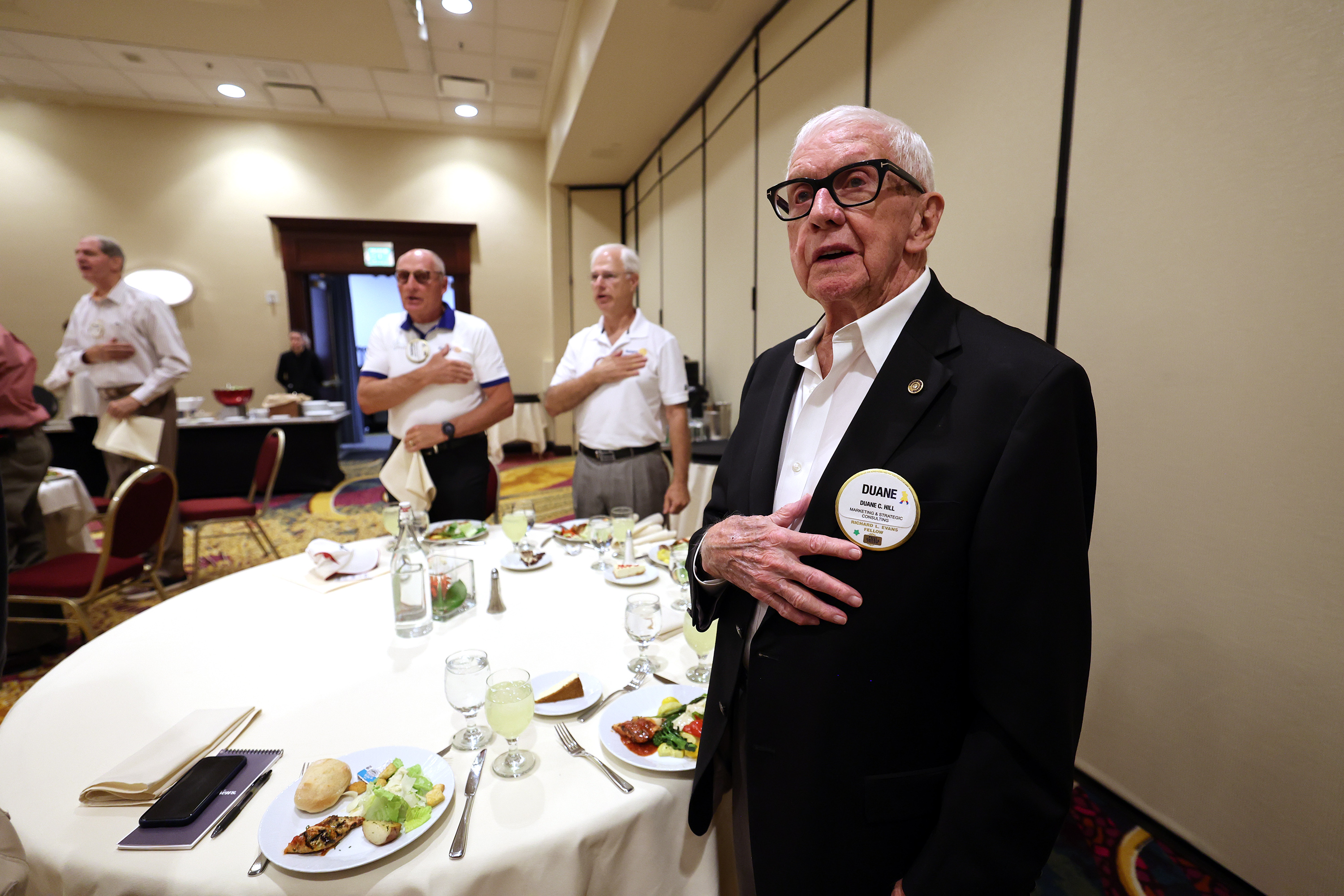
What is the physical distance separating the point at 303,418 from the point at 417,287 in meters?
4.22

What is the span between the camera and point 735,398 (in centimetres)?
443

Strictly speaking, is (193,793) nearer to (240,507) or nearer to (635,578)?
(635,578)

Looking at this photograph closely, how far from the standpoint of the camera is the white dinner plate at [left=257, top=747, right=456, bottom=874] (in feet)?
2.64

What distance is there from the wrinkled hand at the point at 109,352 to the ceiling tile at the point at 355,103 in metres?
4.18

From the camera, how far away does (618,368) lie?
276 cm

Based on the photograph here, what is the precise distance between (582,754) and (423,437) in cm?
189

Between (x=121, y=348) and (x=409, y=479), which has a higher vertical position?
(x=121, y=348)

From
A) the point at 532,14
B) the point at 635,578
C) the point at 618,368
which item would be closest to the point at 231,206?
the point at 532,14

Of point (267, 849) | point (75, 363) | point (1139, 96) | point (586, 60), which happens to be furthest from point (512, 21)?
point (267, 849)

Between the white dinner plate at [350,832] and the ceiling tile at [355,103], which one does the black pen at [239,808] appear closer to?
the white dinner plate at [350,832]

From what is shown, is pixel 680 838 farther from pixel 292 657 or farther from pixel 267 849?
pixel 292 657

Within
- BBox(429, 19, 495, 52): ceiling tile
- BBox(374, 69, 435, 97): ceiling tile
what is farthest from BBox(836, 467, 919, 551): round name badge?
BBox(374, 69, 435, 97): ceiling tile

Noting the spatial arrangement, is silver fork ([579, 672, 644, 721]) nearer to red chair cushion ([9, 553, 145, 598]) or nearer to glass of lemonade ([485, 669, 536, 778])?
glass of lemonade ([485, 669, 536, 778])

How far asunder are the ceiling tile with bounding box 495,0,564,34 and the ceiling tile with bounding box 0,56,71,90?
4826 millimetres
